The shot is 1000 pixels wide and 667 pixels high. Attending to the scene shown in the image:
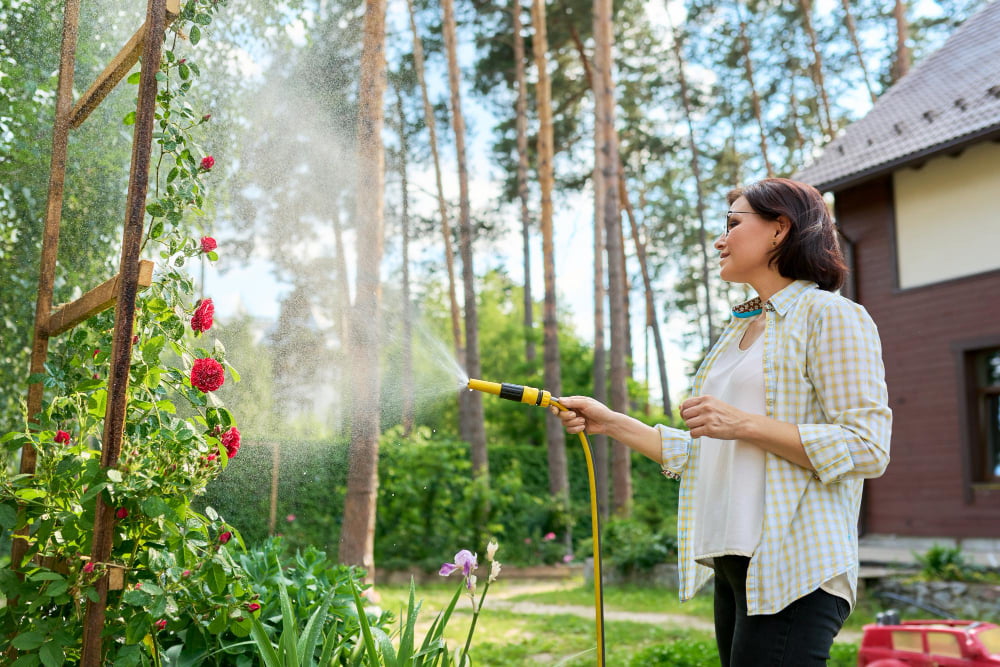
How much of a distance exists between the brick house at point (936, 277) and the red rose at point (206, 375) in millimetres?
8524

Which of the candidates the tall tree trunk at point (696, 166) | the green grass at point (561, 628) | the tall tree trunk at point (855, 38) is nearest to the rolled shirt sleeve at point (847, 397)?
the green grass at point (561, 628)

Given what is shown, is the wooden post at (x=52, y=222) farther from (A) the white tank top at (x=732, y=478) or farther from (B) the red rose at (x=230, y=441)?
(A) the white tank top at (x=732, y=478)

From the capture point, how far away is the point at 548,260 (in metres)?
15.3

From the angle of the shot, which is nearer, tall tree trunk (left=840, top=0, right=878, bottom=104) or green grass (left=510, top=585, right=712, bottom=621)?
green grass (left=510, top=585, right=712, bottom=621)

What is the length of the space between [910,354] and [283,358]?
29.4 ft

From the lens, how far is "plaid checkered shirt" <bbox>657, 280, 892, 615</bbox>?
1.61 m

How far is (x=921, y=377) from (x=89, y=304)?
962 centimetres

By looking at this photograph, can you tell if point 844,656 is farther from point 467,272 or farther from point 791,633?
point 467,272

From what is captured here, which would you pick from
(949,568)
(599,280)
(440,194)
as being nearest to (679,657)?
(949,568)

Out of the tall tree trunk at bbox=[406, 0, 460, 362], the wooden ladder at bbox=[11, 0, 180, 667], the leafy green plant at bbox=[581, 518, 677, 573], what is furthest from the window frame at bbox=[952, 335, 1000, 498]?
the wooden ladder at bbox=[11, 0, 180, 667]

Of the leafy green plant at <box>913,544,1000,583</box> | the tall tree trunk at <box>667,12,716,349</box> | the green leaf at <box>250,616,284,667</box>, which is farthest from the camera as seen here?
the tall tree trunk at <box>667,12,716,349</box>

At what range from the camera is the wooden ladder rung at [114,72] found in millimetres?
2154

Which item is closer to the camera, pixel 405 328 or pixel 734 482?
pixel 734 482

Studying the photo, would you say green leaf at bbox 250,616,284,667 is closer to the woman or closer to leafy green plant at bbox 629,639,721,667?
the woman
